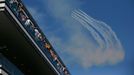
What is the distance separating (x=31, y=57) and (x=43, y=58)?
1.38 meters

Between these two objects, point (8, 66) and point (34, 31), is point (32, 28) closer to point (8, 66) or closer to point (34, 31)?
point (34, 31)

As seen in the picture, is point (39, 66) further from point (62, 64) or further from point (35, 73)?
point (62, 64)

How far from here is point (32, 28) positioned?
4281 cm

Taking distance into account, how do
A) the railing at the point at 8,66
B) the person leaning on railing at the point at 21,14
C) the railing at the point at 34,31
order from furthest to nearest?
the person leaning on railing at the point at 21,14 → the railing at the point at 34,31 → the railing at the point at 8,66

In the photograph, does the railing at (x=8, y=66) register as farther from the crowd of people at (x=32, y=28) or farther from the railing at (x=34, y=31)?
the crowd of people at (x=32, y=28)

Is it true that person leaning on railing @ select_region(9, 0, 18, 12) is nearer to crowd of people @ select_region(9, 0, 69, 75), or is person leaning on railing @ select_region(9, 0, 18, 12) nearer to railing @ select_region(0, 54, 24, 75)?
crowd of people @ select_region(9, 0, 69, 75)

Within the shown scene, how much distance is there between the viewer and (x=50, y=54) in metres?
49.7

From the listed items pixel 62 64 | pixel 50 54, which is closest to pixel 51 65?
pixel 50 54

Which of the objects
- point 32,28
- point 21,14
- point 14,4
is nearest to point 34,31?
point 32,28

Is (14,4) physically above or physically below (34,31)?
below

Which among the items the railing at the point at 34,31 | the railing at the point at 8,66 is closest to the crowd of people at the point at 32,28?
the railing at the point at 34,31

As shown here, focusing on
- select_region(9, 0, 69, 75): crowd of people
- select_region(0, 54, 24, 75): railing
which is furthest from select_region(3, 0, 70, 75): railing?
select_region(0, 54, 24, 75): railing

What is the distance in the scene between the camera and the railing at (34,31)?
125ft

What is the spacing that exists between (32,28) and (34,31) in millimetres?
609
